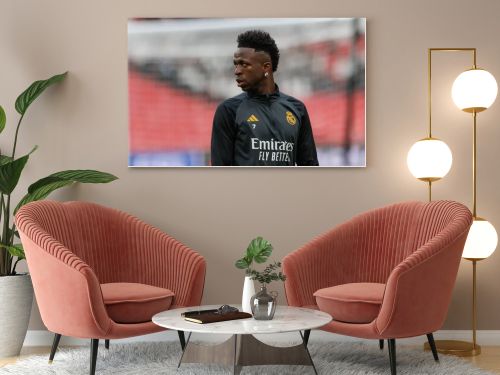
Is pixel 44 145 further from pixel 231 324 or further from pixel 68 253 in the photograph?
pixel 231 324

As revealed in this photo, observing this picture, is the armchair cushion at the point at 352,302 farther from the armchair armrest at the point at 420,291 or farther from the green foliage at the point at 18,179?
the green foliage at the point at 18,179

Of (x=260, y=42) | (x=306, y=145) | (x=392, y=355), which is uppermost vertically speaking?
(x=260, y=42)

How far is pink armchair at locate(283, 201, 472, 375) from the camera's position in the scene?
2.88 meters

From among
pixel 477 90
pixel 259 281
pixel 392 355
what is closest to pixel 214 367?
pixel 259 281

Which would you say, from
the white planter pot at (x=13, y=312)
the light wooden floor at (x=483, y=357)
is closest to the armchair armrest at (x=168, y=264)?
the white planter pot at (x=13, y=312)

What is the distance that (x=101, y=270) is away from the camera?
11.5ft

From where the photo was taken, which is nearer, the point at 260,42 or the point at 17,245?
the point at 17,245

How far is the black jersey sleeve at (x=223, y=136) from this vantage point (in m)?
3.92

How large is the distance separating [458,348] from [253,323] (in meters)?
1.61

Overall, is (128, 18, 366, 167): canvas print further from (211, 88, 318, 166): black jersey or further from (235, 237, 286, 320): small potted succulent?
(235, 237, 286, 320): small potted succulent

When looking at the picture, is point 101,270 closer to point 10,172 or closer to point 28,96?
point 10,172

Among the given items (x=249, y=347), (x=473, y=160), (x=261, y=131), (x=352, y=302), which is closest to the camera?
(x=249, y=347)

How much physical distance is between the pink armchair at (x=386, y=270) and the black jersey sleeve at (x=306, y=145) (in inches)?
20.6

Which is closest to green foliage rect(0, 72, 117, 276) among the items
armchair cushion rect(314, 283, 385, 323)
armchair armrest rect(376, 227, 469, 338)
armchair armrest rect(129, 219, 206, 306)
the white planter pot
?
the white planter pot
